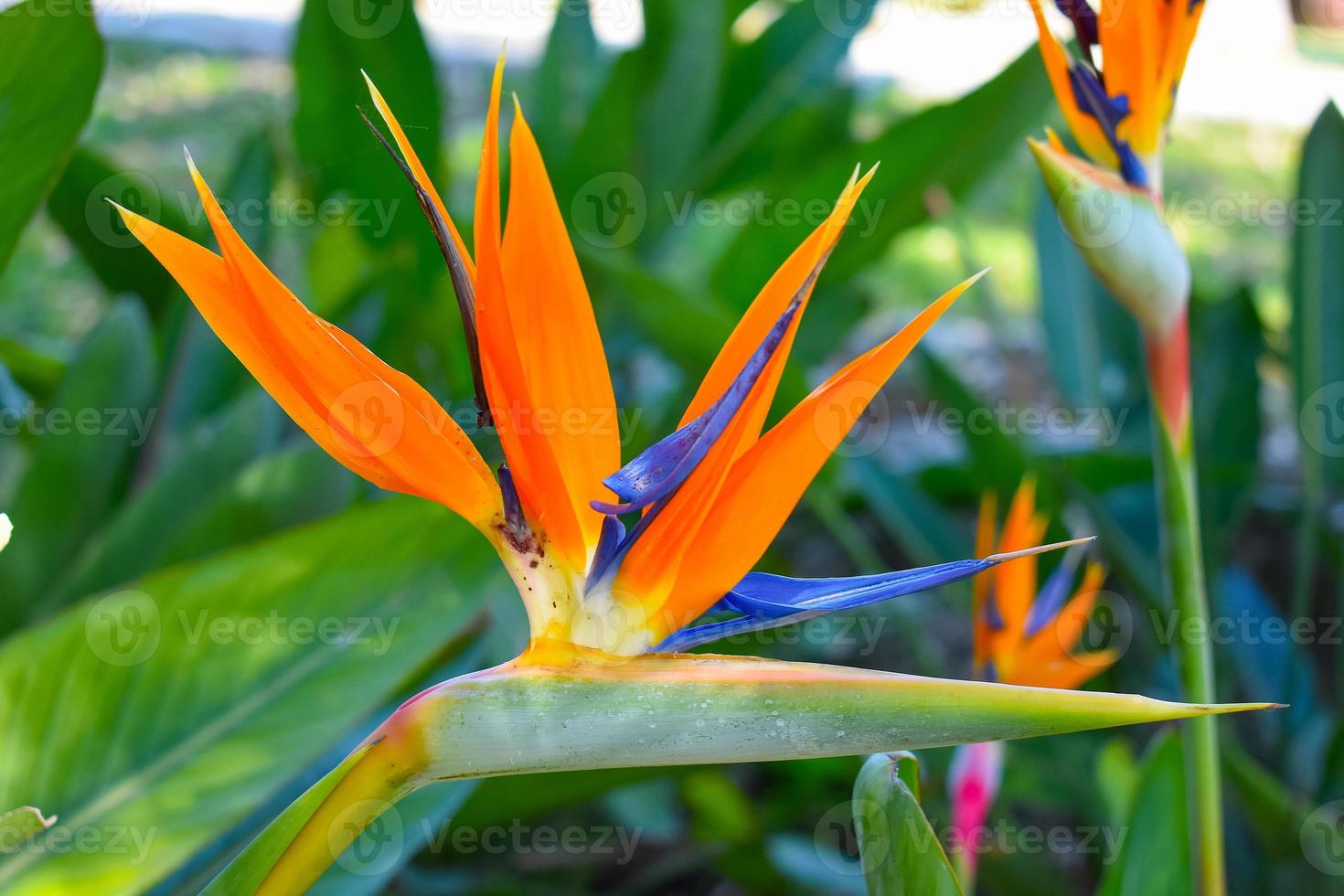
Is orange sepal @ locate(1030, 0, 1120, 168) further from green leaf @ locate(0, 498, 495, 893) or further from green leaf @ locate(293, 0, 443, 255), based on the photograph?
green leaf @ locate(293, 0, 443, 255)

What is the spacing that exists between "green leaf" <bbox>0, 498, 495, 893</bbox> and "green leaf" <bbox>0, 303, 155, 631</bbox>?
26cm

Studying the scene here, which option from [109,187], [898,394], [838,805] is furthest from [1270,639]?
[109,187]

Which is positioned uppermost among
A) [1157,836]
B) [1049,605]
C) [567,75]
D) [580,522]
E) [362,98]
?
[567,75]

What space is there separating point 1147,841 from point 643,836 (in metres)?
0.68

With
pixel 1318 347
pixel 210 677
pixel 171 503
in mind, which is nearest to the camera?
pixel 210 677

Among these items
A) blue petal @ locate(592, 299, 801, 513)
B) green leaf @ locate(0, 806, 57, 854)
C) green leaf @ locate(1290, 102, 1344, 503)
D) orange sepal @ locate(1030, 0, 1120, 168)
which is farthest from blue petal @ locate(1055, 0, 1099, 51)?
green leaf @ locate(1290, 102, 1344, 503)

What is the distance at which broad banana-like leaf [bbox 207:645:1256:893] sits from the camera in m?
0.31

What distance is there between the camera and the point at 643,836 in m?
1.20

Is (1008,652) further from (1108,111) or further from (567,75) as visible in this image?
(567,75)

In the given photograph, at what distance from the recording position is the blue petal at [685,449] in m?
0.33

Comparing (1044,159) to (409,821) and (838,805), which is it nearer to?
(409,821)

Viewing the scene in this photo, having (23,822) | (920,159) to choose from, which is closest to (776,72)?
(920,159)

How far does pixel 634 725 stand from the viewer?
315 millimetres

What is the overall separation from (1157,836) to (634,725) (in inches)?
16.8
